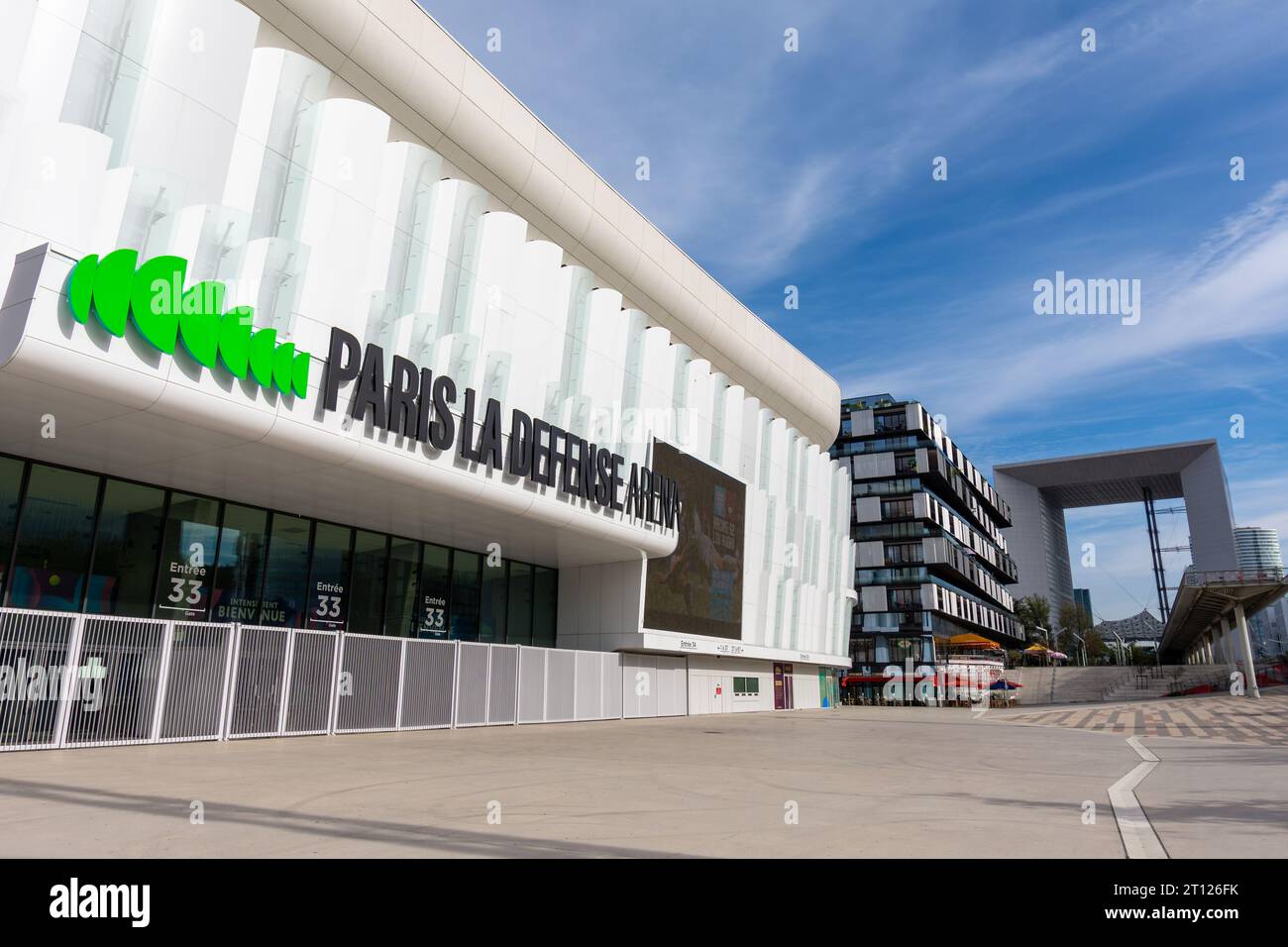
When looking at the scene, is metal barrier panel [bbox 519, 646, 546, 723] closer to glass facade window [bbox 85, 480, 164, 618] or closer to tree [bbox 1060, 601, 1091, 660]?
glass facade window [bbox 85, 480, 164, 618]

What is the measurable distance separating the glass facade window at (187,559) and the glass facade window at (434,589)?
7053 millimetres

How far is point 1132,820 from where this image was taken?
26.7ft

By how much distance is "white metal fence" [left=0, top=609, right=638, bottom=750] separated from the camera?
13211mm

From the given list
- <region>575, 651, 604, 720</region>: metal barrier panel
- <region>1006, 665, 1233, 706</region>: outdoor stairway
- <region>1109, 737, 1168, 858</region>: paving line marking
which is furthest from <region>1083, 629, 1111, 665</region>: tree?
<region>1109, 737, 1168, 858</region>: paving line marking

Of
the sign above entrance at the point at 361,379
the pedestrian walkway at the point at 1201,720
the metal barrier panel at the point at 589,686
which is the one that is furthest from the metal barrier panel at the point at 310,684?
the pedestrian walkway at the point at 1201,720

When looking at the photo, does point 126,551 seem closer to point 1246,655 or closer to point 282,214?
point 282,214

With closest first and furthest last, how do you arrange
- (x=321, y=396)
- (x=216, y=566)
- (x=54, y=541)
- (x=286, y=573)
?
(x=321, y=396), (x=54, y=541), (x=216, y=566), (x=286, y=573)

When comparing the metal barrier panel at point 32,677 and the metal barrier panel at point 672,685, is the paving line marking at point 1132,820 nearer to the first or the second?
the metal barrier panel at point 32,677

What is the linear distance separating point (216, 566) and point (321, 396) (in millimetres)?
6578

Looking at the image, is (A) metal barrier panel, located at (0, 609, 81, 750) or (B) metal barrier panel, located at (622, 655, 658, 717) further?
(B) metal barrier panel, located at (622, 655, 658, 717)

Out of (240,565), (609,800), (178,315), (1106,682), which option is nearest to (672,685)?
(240,565)

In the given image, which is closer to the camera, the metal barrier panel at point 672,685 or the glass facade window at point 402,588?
the glass facade window at point 402,588

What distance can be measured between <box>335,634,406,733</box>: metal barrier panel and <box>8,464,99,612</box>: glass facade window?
587 cm

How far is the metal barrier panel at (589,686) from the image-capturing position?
88.2ft
